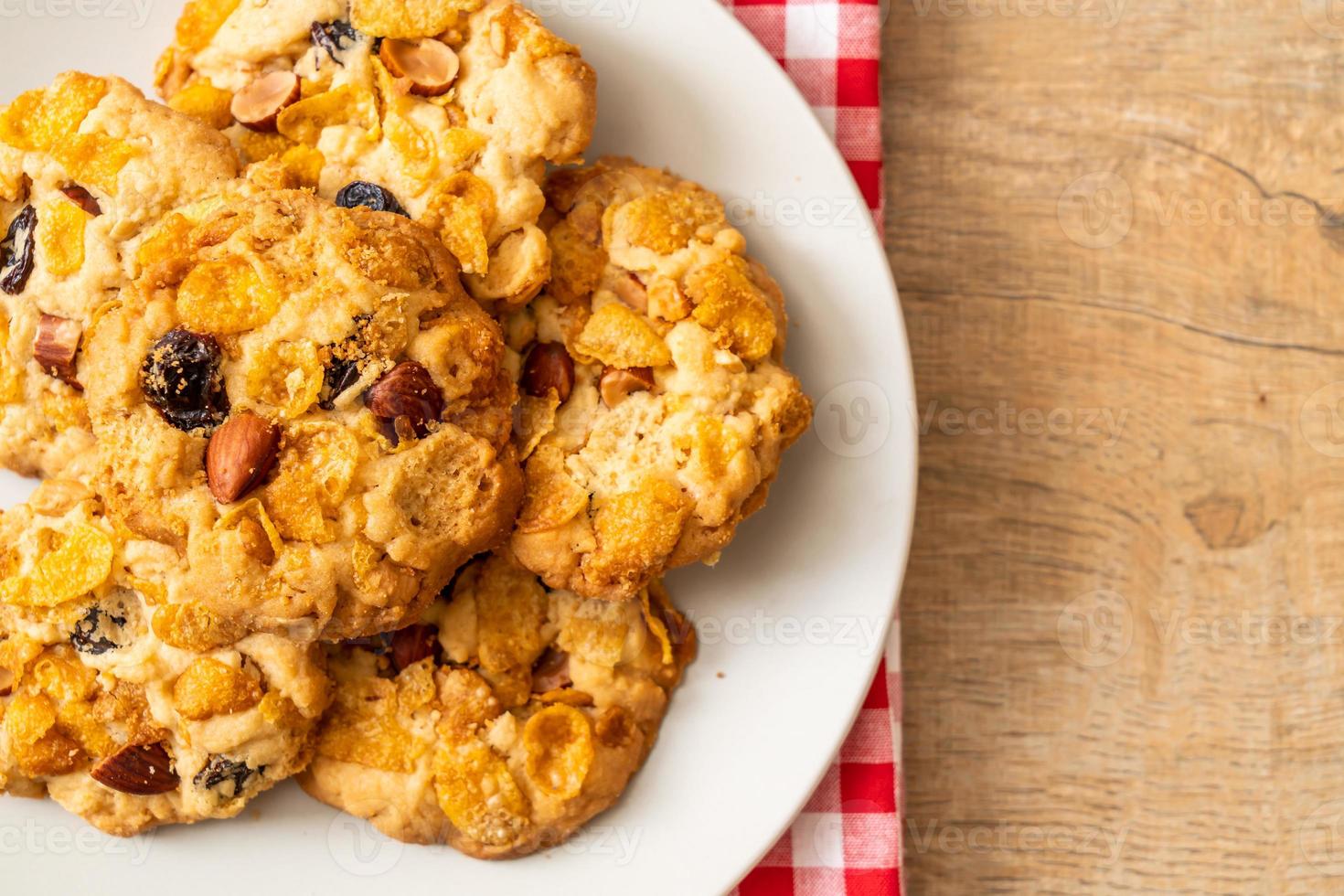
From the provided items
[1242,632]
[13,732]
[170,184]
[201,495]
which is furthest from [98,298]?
[1242,632]

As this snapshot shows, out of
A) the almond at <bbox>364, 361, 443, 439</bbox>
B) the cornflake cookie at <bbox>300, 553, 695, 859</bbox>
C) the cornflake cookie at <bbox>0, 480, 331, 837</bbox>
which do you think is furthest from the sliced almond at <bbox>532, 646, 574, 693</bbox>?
the almond at <bbox>364, 361, 443, 439</bbox>

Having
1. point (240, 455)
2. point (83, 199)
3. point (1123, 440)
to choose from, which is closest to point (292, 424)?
point (240, 455)

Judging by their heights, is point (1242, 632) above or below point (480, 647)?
below

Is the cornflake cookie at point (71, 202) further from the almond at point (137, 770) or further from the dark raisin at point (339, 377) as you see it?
the almond at point (137, 770)

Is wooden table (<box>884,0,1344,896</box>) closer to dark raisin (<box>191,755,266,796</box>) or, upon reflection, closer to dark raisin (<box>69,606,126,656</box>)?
dark raisin (<box>191,755,266,796</box>)

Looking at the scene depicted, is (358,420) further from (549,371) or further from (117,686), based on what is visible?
(117,686)

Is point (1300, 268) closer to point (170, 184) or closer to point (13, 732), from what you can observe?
point (170, 184)
